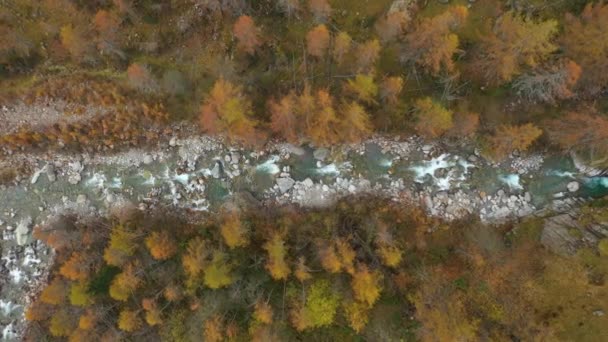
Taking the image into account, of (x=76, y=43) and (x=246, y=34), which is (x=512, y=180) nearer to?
(x=246, y=34)

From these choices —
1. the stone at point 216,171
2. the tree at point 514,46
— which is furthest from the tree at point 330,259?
the tree at point 514,46

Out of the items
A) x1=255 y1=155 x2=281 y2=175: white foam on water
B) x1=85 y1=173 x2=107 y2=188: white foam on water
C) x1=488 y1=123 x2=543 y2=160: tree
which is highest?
x1=488 y1=123 x2=543 y2=160: tree

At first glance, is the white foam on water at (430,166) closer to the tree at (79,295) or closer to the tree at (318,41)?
the tree at (318,41)

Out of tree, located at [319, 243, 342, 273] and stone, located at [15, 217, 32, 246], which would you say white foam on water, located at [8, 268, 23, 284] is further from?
tree, located at [319, 243, 342, 273]

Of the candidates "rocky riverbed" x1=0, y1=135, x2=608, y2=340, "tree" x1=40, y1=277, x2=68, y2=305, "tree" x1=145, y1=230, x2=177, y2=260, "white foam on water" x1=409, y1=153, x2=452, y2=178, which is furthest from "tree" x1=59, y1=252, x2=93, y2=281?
"white foam on water" x1=409, y1=153, x2=452, y2=178

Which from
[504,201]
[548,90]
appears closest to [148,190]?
[504,201]

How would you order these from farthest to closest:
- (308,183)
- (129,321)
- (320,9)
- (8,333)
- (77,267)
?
(308,183) → (8,333) → (320,9) → (77,267) → (129,321)

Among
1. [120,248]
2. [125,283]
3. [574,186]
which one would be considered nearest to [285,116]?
[120,248]
